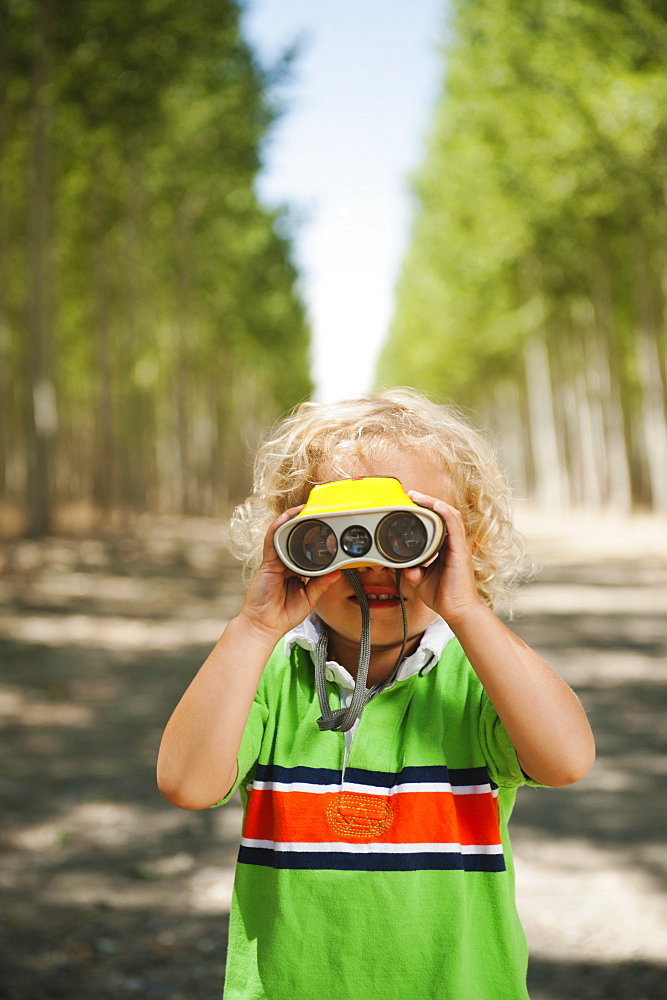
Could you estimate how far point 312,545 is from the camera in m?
1.41

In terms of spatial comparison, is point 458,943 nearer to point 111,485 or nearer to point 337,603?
point 337,603

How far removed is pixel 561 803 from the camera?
175 inches

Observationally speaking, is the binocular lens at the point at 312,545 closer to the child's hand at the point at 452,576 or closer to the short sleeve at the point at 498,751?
the child's hand at the point at 452,576

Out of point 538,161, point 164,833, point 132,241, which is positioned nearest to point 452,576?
point 164,833

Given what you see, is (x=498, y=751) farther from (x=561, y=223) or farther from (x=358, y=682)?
(x=561, y=223)

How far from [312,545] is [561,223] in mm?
19626

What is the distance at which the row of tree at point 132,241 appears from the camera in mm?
13562

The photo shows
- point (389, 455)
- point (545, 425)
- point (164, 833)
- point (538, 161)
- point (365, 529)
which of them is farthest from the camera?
point (545, 425)

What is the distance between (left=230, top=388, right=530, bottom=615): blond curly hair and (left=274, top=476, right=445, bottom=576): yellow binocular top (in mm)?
251

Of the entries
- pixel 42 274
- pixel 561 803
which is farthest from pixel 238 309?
pixel 561 803

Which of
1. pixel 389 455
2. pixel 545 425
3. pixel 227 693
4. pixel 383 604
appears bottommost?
pixel 227 693

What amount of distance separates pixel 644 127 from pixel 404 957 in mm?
15519

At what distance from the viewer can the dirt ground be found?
2988 mm

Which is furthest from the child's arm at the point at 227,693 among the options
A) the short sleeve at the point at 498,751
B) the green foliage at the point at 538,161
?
the green foliage at the point at 538,161
